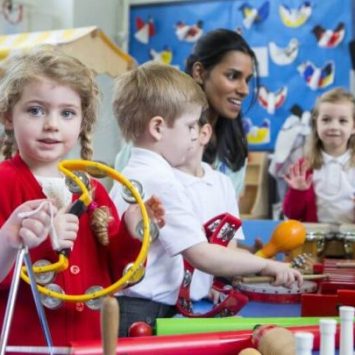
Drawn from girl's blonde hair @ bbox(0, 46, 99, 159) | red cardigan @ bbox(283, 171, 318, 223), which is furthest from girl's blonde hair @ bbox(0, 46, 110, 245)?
red cardigan @ bbox(283, 171, 318, 223)

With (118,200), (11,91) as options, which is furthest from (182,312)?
(11,91)

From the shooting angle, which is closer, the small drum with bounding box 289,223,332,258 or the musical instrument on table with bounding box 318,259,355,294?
the musical instrument on table with bounding box 318,259,355,294

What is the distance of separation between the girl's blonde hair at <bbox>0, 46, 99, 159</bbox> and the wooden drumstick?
435 millimetres

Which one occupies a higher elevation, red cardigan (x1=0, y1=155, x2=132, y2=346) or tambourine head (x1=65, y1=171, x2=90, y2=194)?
tambourine head (x1=65, y1=171, x2=90, y2=194)

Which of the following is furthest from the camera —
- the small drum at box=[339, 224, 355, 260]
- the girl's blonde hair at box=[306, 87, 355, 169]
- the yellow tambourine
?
the girl's blonde hair at box=[306, 87, 355, 169]

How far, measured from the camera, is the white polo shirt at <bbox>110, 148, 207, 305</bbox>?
0.92m

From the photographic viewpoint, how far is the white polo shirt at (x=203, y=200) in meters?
1.06

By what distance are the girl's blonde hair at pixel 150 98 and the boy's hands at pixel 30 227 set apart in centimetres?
44

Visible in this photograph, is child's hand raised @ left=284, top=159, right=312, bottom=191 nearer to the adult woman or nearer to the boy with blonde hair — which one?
the adult woman

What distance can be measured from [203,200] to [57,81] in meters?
0.38

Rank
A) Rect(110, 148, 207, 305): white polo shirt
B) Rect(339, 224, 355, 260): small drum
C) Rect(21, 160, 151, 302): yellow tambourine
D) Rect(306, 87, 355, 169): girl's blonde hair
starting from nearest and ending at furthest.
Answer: Rect(21, 160, 151, 302): yellow tambourine < Rect(110, 148, 207, 305): white polo shirt < Rect(339, 224, 355, 260): small drum < Rect(306, 87, 355, 169): girl's blonde hair

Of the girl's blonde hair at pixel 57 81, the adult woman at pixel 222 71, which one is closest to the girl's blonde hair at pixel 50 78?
the girl's blonde hair at pixel 57 81

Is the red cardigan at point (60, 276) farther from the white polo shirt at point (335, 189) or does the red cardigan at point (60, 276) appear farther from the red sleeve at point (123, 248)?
the white polo shirt at point (335, 189)

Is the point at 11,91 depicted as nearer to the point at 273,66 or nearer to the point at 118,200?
the point at 118,200
